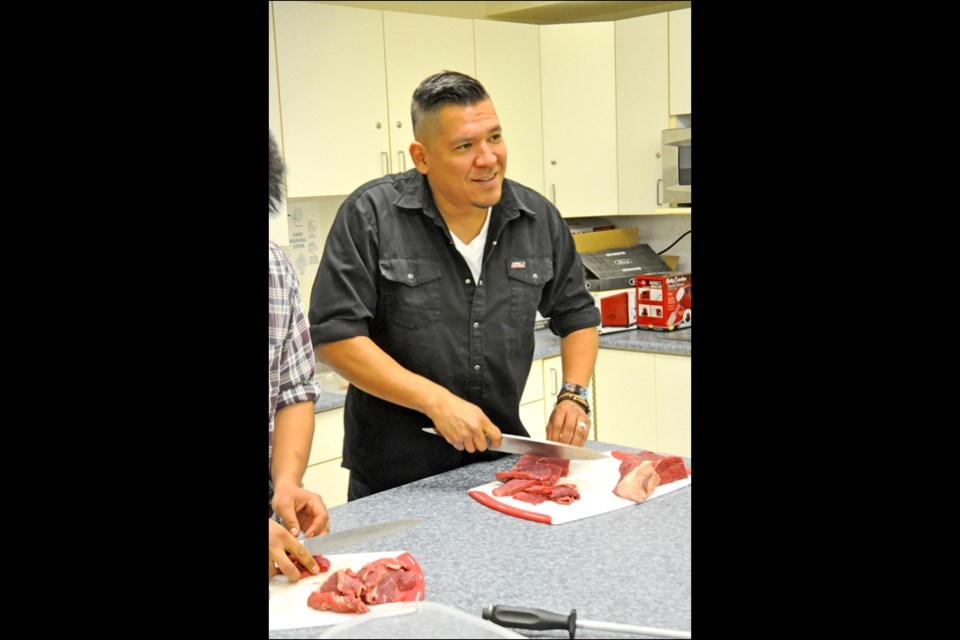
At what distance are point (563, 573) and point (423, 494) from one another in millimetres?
319

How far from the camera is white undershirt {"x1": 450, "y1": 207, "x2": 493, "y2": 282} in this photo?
1291mm

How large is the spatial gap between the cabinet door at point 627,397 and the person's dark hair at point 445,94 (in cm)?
122

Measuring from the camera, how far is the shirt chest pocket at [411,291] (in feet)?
4.10

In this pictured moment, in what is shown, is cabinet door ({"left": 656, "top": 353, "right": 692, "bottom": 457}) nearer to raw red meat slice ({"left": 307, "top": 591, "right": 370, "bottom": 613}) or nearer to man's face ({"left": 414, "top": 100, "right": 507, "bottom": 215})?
man's face ({"left": 414, "top": 100, "right": 507, "bottom": 215})

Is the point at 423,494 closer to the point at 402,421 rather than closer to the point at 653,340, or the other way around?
the point at 402,421

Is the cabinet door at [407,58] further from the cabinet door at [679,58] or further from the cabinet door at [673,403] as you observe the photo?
the cabinet door at [673,403]

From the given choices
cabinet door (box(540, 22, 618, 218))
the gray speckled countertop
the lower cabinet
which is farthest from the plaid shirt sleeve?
cabinet door (box(540, 22, 618, 218))

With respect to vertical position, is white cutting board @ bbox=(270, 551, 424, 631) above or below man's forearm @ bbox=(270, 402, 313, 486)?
below

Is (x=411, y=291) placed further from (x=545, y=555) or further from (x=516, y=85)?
(x=516, y=85)

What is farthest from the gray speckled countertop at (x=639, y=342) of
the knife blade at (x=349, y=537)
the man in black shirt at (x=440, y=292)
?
the knife blade at (x=349, y=537)

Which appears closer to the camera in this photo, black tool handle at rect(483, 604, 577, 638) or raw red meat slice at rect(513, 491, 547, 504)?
black tool handle at rect(483, 604, 577, 638)

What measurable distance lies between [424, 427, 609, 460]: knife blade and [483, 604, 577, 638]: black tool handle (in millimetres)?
432

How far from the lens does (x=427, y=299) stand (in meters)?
1.26
